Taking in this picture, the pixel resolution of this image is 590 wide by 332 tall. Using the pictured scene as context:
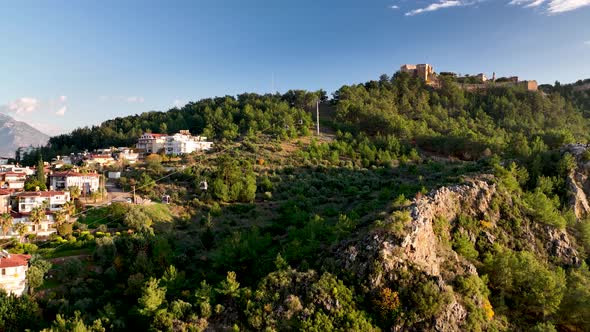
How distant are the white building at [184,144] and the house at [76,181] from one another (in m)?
17.0

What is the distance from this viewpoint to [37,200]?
42.4m

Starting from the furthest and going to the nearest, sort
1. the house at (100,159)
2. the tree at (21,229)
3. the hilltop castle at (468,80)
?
the hilltop castle at (468,80), the house at (100,159), the tree at (21,229)

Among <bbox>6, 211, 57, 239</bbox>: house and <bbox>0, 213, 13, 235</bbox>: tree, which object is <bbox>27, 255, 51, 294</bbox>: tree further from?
<bbox>6, 211, 57, 239</bbox>: house

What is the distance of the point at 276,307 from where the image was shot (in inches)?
926

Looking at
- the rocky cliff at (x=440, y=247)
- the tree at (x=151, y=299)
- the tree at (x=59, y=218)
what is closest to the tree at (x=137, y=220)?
the tree at (x=59, y=218)

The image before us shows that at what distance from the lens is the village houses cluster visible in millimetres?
29656

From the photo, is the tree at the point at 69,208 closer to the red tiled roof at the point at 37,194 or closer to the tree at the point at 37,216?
the tree at the point at 37,216

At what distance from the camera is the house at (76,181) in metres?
48.5

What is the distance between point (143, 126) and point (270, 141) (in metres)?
31.0

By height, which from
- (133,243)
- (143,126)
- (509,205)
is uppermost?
(143,126)

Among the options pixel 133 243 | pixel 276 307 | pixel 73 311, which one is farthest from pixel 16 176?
pixel 276 307

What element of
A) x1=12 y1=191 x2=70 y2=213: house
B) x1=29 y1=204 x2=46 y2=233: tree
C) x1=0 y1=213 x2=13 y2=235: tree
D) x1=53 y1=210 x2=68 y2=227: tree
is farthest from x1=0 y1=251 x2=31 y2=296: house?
x1=12 y1=191 x2=70 y2=213: house

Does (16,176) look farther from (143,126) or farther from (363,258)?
(363,258)

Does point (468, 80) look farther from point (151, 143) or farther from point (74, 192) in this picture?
point (74, 192)
